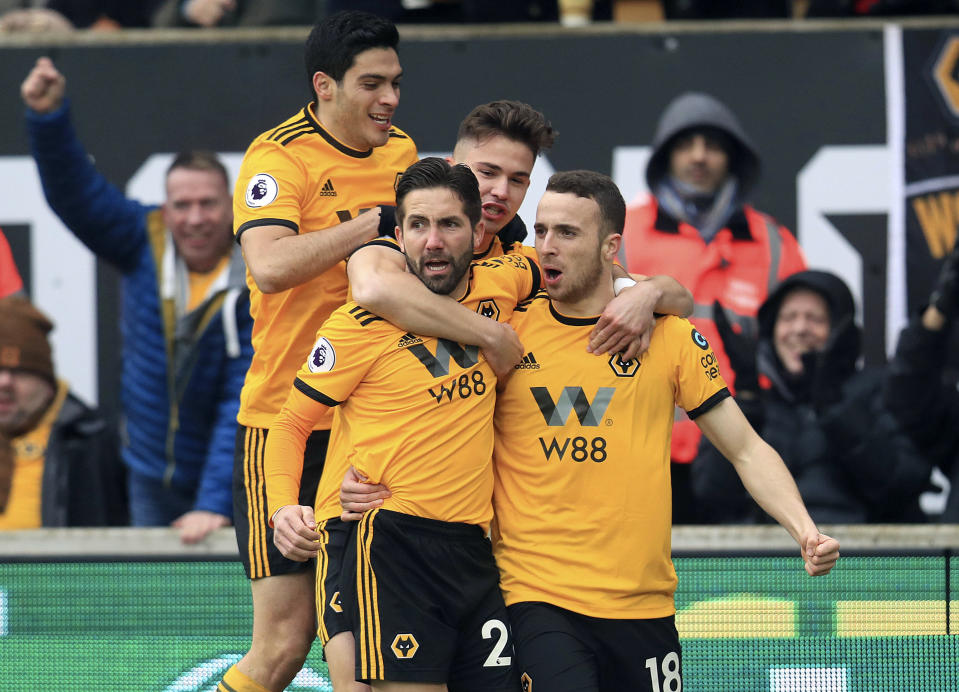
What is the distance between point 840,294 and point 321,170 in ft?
→ 10.4

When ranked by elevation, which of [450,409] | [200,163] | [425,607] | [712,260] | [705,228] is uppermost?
[200,163]

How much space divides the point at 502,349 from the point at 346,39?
1.16 metres

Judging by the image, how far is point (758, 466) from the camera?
425cm

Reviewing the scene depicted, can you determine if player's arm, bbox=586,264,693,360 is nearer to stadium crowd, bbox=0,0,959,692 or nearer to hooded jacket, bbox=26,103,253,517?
stadium crowd, bbox=0,0,959,692

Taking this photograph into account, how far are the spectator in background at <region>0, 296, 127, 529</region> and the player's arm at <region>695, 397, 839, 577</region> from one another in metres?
3.58

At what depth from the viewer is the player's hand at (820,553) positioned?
393 cm

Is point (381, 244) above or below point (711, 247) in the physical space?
below

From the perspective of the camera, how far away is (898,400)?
21.2 ft

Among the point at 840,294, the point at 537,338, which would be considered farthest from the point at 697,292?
the point at 537,338

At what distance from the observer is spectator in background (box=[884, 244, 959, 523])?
21.0 feet

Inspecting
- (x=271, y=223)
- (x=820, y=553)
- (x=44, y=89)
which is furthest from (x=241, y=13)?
(x=820, y=553)

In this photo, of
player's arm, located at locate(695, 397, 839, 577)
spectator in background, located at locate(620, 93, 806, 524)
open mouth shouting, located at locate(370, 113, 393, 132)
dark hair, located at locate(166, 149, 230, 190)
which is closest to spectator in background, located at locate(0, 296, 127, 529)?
dark hair, located at locate(166, 149, 230, 190)

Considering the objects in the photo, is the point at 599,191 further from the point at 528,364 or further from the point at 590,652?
the point at 590,652

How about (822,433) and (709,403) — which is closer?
(709,403)
